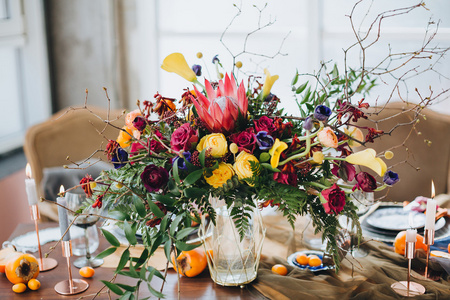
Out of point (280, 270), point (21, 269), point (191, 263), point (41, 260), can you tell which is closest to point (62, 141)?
point (41, 260)

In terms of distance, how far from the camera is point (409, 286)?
120 centimetres

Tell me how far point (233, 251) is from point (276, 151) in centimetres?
34

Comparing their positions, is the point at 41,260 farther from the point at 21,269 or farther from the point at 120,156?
the point at 120,156

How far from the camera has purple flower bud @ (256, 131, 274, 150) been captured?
0.99 m

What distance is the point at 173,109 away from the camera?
3.79 ft

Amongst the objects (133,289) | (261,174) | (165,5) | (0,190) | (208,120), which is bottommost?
(0,190)

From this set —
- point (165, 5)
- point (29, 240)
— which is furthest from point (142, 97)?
point (29, 240)

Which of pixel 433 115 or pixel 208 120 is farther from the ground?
pixel 208 120

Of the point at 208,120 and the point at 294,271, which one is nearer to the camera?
the point at 208,120

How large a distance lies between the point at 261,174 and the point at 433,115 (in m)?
1.49

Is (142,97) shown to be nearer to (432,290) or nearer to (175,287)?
(175,287)

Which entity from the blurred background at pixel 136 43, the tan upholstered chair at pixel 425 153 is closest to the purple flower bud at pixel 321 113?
the tan upholstered chair at pixel 425 153

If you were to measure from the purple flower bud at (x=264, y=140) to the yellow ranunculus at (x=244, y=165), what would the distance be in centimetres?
4

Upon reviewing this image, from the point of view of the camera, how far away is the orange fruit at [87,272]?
1.30 metres
